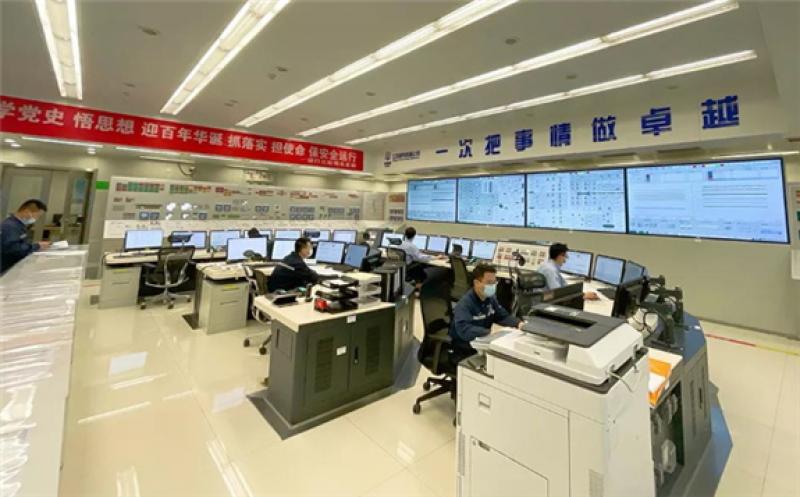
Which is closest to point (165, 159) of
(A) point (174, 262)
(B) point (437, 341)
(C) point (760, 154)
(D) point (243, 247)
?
(A) point (174, 262)

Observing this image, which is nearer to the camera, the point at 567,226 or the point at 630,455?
the point at 630,455

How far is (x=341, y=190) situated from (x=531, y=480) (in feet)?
27.5

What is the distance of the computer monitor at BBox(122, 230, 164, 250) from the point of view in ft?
17.5

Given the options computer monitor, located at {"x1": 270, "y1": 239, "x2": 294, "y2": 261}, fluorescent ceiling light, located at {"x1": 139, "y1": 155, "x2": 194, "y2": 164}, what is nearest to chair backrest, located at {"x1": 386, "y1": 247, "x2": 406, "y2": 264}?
computer monitor, located at {"x1": 270, "y1": 239, "x2": 294, "y2": 261}

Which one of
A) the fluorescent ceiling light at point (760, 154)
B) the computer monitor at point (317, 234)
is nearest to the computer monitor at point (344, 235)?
the computer monitor at point (317, 234)

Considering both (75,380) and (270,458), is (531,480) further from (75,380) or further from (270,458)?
(75,380)

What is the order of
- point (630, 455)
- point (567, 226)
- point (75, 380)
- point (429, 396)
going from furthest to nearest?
point (567, 226) → point (75, 380) → point (429, 396) → point (630, 455)

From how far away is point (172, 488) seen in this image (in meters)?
1.70

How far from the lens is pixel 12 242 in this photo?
11.2 feet

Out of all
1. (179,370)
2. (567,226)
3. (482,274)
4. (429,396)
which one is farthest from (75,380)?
(567,226)

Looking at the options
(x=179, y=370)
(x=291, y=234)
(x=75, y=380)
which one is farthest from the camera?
(x=291, y=234)

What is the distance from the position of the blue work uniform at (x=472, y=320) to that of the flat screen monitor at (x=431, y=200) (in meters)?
5.26

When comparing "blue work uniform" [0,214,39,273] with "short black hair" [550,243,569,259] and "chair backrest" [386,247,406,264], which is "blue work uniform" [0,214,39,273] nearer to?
"chair backrest" [386,247,406,264]

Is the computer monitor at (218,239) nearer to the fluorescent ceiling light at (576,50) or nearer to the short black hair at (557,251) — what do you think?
the fluorescent ceiling light at (576,50)
